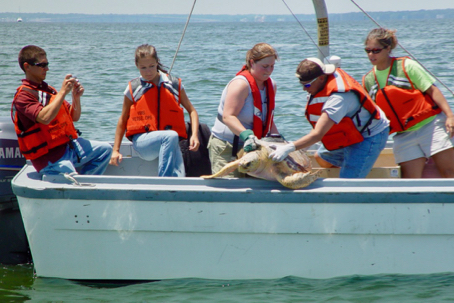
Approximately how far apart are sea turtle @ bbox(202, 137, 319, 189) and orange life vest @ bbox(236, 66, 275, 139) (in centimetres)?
23

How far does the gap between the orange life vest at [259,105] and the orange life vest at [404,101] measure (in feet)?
2.56

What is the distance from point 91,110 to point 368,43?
7647 millimetres

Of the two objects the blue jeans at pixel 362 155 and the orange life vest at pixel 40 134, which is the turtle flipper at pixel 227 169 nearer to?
the blue jeans at pixel 362 155

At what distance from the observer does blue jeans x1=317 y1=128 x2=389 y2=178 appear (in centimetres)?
341

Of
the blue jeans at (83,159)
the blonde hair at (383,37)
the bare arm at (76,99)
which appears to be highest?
the blonde hair at (383,37)

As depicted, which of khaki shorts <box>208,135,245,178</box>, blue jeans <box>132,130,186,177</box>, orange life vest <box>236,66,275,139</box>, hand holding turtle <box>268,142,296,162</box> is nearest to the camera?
hand holding turtle <box>268,142,296,162</box>

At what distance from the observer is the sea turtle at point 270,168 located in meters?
3.16

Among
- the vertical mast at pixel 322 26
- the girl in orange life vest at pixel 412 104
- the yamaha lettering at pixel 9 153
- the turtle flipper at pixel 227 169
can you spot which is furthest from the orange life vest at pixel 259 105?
the yamaha lettering at pixel 9 153

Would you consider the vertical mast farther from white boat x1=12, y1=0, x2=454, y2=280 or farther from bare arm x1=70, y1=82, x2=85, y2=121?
bare arm x1=70, y1=82, x2=85, y2=121

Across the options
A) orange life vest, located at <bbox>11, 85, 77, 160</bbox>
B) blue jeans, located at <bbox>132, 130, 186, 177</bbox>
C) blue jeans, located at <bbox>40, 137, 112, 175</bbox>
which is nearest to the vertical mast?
blue jeans, located at <bbox>132, 130, 186, 177</bbox>

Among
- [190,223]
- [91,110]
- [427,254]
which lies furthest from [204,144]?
[91,110]

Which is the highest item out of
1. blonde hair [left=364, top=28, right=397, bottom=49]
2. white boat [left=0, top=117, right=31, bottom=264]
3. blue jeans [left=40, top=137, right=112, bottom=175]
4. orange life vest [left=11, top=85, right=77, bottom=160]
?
blonde hair [left=364, top=28, right=397, bottom=49]

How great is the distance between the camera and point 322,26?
470 centimetres

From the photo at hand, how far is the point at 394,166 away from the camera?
4.56m
